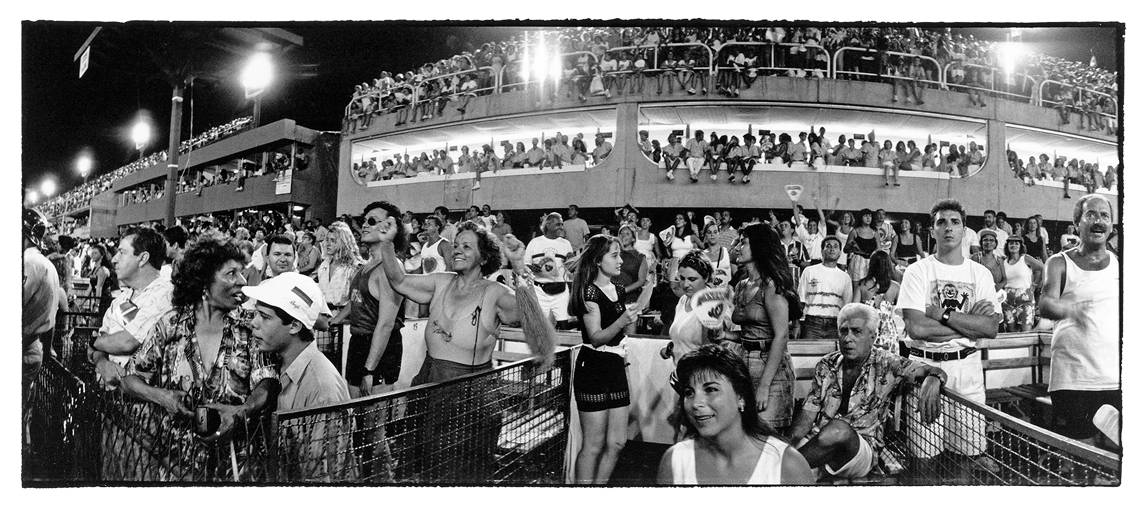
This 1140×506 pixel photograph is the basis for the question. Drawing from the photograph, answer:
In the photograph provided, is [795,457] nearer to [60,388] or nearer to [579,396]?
[579,396]

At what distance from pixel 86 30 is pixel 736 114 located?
175 inches

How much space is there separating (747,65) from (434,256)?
250 cm

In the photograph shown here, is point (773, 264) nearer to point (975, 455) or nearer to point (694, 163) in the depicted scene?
point (694, 163)

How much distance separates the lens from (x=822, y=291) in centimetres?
466

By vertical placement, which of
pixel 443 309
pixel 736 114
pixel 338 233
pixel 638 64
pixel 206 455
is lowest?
pixel 206 455

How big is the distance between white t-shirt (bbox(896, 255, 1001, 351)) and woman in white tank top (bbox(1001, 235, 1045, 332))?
0.19m

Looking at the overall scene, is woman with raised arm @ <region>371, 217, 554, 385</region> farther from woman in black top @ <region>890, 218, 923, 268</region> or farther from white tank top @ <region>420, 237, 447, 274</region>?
woman in black top @ <region>890, 218, 923, 268</region>

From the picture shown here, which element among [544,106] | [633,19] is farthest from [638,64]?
[544,106]

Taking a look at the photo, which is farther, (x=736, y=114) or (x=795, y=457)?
(x=736, y=114)

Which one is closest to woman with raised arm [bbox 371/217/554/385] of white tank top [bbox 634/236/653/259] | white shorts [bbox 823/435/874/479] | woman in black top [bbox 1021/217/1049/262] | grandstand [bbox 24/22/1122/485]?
grandstand [bbox 24/22/1122/485]

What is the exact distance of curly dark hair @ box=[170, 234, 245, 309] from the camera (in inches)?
177

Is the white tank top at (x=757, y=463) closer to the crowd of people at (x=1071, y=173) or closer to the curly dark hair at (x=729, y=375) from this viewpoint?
the curly dark hair at (x=729, y=375)

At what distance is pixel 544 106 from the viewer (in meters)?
4.78

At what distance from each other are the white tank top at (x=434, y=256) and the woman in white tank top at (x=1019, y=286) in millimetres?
3839
